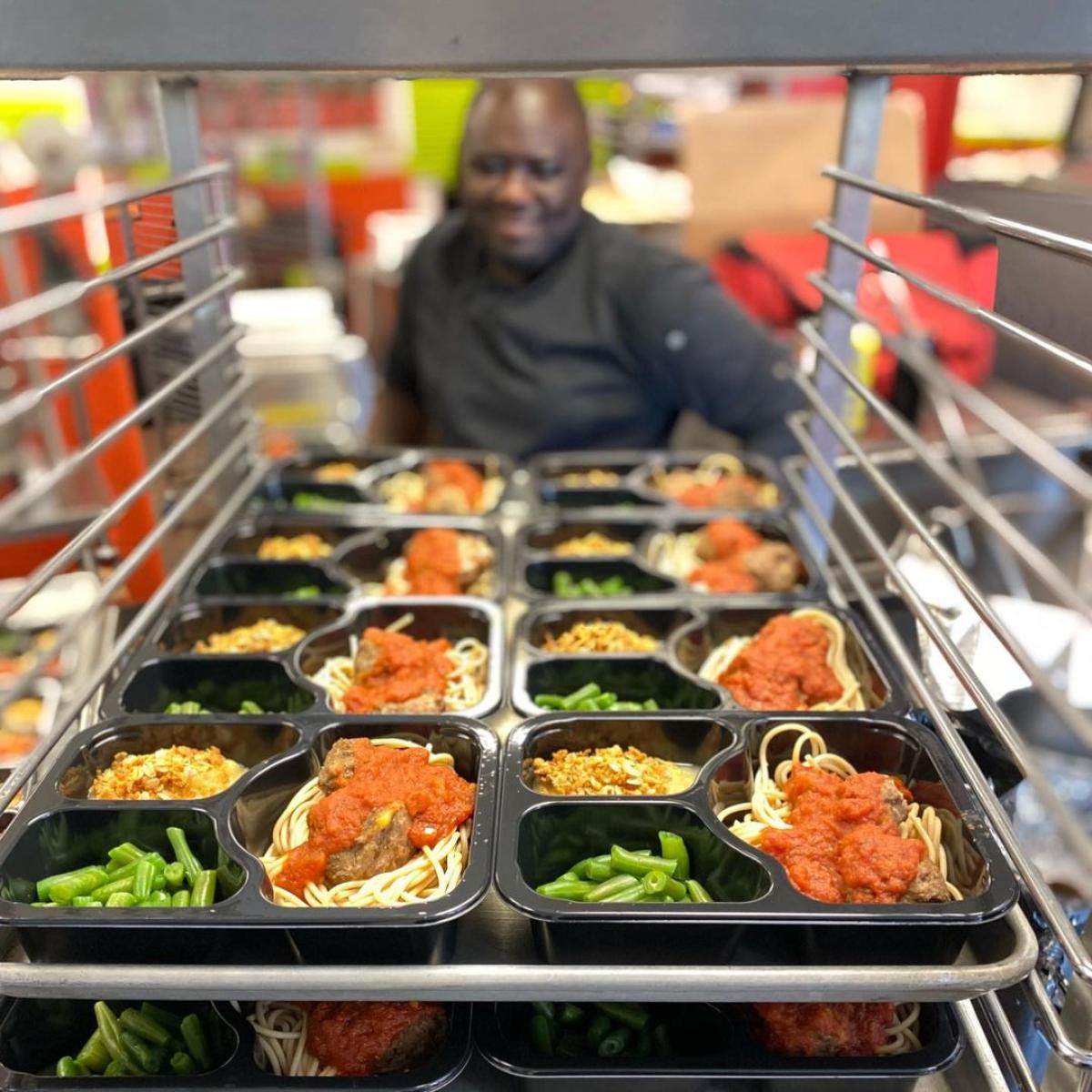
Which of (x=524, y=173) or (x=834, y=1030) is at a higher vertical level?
(x=524, y=173)

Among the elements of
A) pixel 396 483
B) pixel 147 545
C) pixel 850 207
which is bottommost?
pixel 396 483

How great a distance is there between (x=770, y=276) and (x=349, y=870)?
3.24 m

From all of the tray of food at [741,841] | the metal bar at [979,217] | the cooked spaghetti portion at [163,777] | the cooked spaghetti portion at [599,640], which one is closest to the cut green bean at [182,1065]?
the cooked spaghetti portion at [163,777]

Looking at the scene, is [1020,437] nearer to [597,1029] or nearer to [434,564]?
[597,1029]

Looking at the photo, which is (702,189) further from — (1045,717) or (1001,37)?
(1001,37)

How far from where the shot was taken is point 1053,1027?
0.97m

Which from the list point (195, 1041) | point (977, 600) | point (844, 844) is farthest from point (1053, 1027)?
point (195, 1041)

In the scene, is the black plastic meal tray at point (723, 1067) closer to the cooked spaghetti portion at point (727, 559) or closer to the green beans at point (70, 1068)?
the green beans at point (70, 1068)

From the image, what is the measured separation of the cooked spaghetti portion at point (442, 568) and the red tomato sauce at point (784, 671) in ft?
1.91

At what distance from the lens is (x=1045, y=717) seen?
8.12 feet

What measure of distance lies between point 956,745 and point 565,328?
2016mm

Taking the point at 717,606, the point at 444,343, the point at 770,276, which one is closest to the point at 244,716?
the point at 717,606

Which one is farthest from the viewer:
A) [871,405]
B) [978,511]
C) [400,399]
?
[400,399]

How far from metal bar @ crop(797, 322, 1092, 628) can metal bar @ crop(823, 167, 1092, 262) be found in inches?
10.5
